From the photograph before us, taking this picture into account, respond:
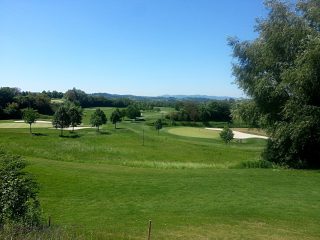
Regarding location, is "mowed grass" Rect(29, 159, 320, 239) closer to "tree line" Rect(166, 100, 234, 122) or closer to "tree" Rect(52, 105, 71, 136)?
"tree" Rect(52, 105, 71, 136)

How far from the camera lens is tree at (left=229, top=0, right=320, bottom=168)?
26625 mm

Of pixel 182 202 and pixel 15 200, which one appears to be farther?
pixel 182 202

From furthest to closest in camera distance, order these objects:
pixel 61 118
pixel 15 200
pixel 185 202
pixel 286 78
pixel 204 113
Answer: pixel 204 113
pixel 61 118
pixel 286 78
pixel 185 202
pixel 15 200

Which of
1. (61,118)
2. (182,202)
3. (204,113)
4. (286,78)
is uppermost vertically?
(286,78)

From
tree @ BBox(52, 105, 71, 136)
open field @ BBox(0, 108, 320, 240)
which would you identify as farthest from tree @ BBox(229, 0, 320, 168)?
tree @ BBox(52, 105, 71, 136)

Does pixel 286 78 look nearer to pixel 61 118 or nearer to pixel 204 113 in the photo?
pixel 61 118

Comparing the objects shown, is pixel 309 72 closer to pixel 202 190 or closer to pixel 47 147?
pixel 202 190

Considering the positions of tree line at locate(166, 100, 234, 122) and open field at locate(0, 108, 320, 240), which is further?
tree line at locate(166, 100, 234, 122)

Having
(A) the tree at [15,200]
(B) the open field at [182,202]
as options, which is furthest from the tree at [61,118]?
(A) the tree at [15,200]

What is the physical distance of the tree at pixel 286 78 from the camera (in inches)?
1048

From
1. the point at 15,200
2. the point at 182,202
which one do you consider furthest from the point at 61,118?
the point at 15,200

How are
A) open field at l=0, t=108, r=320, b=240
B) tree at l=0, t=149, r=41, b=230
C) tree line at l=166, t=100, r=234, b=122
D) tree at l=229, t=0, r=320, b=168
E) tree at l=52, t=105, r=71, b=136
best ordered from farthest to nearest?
1. tree line at l=166, t=100, r=234, b=122
2. tree at l=52, t=105, r=71, b=136
3. tree at l=229, t=0, r=320, b=168
4. open field at l=0, t=108, r=320, b=240
5. tree at l=0, t=149, r=41, b=230

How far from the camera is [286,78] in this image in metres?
27.1

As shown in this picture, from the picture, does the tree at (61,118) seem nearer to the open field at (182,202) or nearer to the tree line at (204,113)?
the open field at (182,202)
